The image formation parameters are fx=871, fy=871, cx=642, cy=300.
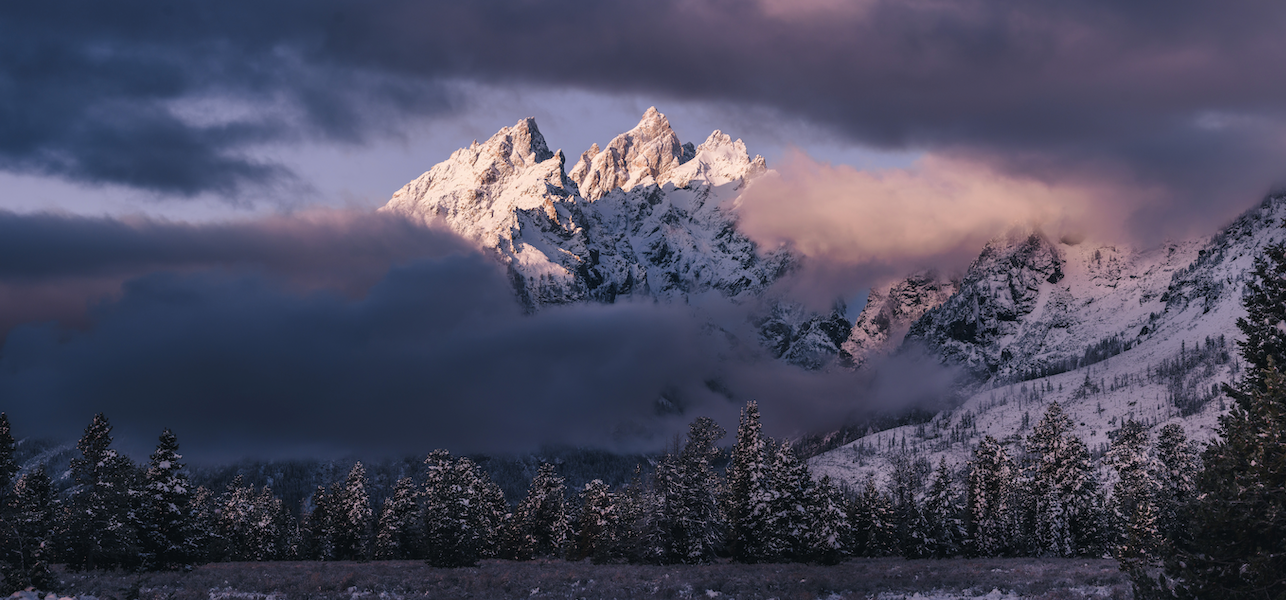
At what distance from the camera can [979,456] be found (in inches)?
3196

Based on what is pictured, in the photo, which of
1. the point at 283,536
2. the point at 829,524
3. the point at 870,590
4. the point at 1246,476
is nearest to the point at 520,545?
the point at 283,536

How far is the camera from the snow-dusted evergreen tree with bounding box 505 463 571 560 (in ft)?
280

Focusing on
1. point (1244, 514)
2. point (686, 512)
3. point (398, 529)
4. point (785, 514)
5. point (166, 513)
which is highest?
point (785, 514)

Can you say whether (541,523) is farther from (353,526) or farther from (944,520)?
(944,520)

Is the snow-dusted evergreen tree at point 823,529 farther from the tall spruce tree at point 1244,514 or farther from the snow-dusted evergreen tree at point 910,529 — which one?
the tall spruce tree at point 1244,514

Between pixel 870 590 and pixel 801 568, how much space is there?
16.8m

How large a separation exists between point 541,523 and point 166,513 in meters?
43.7

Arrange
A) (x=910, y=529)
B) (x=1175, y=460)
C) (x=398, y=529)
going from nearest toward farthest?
1. (x=1175, y=460)
2. (x=910, y=529)
3. (x=398, y=529)

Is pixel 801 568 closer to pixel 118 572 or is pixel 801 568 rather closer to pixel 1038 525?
pixel 1038 525

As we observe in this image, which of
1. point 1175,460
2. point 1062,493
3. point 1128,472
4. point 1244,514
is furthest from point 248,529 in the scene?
point 1244,514

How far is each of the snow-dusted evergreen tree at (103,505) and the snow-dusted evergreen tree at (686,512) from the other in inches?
1277

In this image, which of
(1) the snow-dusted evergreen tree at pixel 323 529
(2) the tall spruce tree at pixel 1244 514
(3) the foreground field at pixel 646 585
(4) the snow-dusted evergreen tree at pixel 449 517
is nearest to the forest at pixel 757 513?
(2) the tall spruce tree at pixel 1244 514

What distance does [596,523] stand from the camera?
7894cm

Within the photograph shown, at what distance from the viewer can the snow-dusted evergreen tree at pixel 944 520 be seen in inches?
3078
